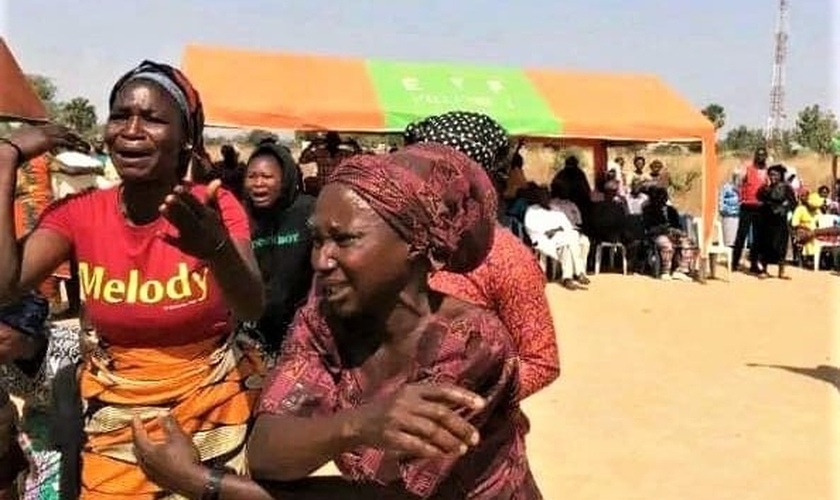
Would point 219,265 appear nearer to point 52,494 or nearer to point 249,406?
point 249,406

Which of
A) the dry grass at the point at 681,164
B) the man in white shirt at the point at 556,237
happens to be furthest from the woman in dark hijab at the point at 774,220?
the dry grass at the point at 681,164

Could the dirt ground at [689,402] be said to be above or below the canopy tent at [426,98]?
below

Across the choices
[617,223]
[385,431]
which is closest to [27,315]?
[385,431]

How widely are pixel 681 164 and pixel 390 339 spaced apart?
3629 centimetres

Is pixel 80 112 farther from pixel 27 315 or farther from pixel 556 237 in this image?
pixel 27 315

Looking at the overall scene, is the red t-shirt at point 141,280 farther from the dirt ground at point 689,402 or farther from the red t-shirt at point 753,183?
the red t-shirt at point 753,183

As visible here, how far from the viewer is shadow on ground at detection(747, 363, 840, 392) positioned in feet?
27.9

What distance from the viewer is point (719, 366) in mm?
9023

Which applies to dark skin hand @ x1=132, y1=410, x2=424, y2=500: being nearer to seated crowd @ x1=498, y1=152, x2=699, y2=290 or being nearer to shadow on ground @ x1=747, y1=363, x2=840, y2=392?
shadow on ground @ x1=747, y1=363, x2=840, y2=392

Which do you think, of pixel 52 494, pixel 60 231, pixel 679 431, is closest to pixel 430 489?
pixel 60 231

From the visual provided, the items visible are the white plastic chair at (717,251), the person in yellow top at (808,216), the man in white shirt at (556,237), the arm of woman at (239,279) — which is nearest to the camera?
the arm of woman at (239,279)

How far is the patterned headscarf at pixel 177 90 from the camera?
2367 millimetres

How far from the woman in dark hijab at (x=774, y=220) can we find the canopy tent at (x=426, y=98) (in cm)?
125

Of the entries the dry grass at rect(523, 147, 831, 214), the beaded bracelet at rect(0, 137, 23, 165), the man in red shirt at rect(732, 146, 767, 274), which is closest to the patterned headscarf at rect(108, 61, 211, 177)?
the beaded bracelet at rect(0, 137, 23, 165)
